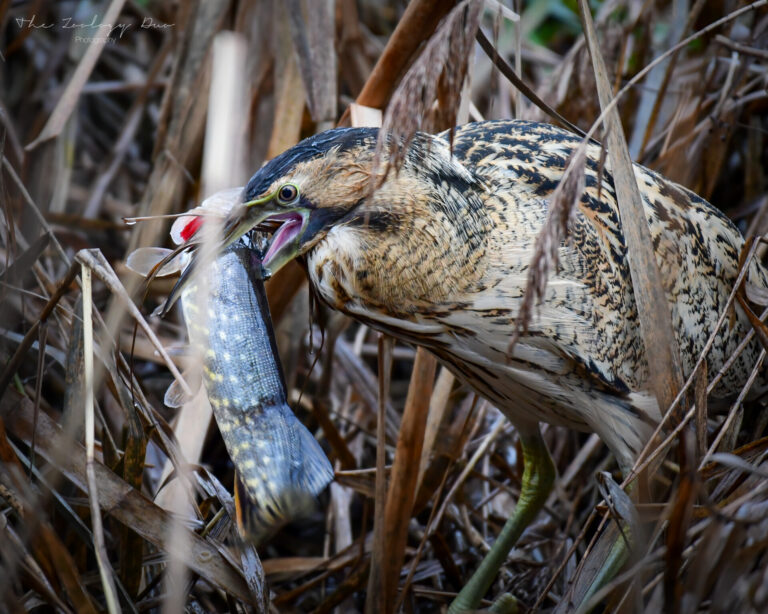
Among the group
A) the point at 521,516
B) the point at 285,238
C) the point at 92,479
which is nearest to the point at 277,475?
the point at 92,479

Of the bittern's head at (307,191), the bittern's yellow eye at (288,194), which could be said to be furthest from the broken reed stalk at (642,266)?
the bittern's yellow eye at (288,194)

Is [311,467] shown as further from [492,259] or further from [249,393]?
[492,259]

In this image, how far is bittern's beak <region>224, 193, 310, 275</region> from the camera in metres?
1.27

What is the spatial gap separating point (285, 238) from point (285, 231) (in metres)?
0.01

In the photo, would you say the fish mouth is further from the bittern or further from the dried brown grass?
the dried brown grass

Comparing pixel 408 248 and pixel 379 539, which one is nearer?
pixel 408 248

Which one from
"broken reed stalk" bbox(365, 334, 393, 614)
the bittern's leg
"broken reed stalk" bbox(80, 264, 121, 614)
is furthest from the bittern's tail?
the bittern's leg

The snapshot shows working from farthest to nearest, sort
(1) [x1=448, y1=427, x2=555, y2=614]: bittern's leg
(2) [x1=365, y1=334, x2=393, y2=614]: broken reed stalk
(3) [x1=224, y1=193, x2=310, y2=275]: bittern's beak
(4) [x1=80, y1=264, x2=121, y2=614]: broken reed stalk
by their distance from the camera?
(1) [x1=448, y1=427, x2=555, y2=614]: bittern's leg → (2) [x1=365, y1=334, x2=393, y2=614]: broken reed stalk → (3) [x1=224, y1=193, x2=310, y2=275]: bittern's beak → (4) [x1=80, y1=264, x2=121, y2=614]: broken reed stalk

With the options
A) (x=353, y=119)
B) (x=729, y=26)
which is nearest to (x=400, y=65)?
(x=353, y=119)

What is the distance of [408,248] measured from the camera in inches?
53.2

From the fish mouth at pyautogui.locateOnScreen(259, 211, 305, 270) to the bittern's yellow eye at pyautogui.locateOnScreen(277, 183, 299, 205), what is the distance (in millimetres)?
32

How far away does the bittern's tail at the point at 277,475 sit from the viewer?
116cm

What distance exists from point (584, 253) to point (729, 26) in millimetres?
1064

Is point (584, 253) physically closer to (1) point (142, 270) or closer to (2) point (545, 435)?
(1) point (142, 270)
